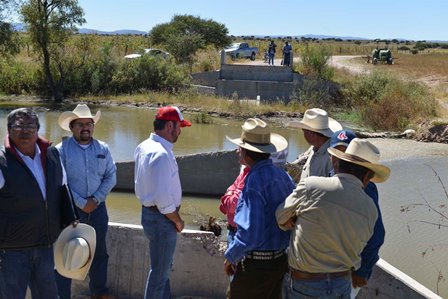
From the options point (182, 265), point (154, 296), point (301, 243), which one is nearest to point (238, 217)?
point (301, 243)

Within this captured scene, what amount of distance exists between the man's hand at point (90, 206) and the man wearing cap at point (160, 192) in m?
0.57

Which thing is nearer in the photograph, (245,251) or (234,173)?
(245,251)

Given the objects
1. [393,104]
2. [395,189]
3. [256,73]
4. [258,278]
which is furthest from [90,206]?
[256,73]

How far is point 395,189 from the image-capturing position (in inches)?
432

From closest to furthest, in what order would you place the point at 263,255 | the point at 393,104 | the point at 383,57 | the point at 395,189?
the point at 263,255
the point at 395,189
the point at 393,104
the point at 383,57

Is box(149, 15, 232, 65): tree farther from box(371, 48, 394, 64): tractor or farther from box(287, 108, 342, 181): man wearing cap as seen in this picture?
box(287, 108, 342, 181): man wearing cap

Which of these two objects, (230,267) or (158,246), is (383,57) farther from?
(230,267)

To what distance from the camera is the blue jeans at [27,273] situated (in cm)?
Answer: 347

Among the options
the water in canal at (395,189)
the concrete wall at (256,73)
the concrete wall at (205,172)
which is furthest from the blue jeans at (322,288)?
the concrete wall at (256,73)

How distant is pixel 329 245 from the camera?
9.87ft

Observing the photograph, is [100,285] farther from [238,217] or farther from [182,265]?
[238,217]

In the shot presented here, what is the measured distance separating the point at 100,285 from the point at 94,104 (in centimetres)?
2341

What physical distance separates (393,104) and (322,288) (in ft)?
61.3

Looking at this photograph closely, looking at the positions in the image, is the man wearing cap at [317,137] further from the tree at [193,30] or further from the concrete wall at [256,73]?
the tree at [193,30]
